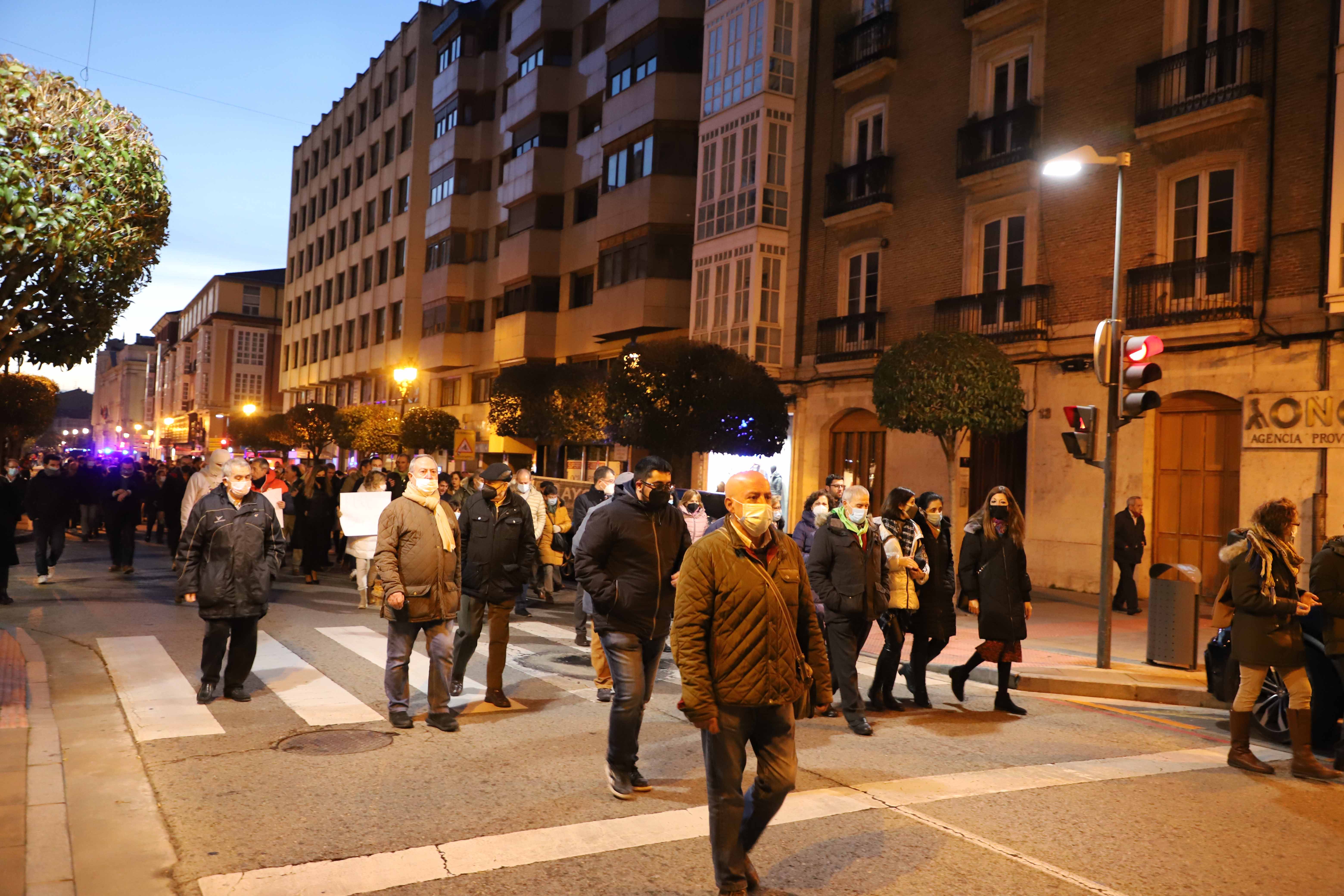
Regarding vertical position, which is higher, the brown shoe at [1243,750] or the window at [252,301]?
the window at [252,301]

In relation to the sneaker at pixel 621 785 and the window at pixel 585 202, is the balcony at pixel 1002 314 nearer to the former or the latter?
the sneaker at pixel 621 785

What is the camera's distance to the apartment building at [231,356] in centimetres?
8925

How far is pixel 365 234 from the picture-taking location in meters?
55.9

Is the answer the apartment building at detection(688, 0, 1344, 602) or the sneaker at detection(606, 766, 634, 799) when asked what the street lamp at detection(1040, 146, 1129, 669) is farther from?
the sneaker at detection(606, 766, 634, 799)

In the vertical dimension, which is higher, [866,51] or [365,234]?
A: [365,234]

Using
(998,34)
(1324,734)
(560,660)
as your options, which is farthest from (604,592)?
(998,34)

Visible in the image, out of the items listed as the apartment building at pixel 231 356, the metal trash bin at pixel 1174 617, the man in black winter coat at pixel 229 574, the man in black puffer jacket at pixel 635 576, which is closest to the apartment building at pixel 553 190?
the metal trash bin at pixel 1174 617

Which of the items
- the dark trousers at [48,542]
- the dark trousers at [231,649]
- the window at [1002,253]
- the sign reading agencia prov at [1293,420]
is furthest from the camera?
the window at [1002,253]

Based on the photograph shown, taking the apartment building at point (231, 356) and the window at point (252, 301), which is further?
the window at point (252, 301)

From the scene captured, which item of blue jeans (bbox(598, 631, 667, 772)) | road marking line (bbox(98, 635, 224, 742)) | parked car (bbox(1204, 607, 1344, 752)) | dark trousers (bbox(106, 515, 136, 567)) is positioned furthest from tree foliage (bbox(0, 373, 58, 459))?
parked car (bbox(1204, 607, 1344, 752))

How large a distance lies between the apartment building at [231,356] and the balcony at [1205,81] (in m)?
78.3

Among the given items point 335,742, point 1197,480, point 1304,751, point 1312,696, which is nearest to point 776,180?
point 1197,480

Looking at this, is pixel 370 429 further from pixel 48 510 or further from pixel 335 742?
pixel 335 742

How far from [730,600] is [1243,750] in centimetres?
443
